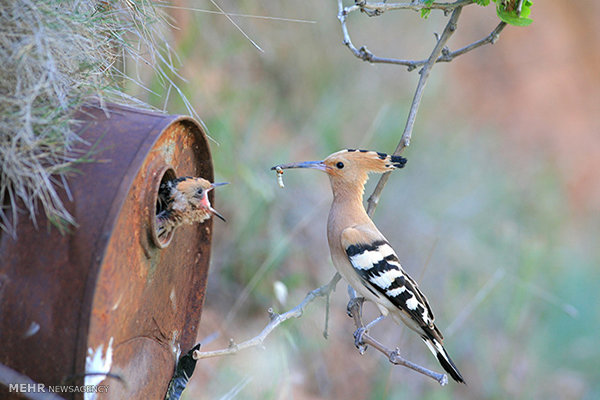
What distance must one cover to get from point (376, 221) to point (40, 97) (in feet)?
15.6

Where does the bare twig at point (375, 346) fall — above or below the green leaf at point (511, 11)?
below

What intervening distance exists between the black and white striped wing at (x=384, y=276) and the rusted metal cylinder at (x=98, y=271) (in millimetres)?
955

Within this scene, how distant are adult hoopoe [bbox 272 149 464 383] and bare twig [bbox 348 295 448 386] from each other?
133mm

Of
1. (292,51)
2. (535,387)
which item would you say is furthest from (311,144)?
(535,387)

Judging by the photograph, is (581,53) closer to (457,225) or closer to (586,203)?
(586,203)

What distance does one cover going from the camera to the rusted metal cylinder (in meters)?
1.62

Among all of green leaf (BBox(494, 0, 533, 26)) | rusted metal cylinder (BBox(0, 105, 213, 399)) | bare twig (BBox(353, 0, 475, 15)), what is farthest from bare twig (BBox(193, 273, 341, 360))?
→ green leaf (BBox(494, 0, 533, 26))

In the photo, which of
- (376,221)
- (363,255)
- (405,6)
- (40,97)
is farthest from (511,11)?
(376,221)

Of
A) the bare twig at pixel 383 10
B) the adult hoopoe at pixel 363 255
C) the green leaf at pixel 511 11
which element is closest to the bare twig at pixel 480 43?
the bare twig at pixel 383 10

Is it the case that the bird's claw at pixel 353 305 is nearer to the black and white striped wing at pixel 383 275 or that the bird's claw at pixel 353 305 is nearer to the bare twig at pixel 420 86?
the black and white striped wing at pixel 383 275

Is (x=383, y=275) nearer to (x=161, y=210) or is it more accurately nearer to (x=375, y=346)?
(x=375, y=346)

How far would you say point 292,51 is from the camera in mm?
6750

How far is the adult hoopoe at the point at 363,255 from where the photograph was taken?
2.73 meters

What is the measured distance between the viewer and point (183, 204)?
2.08m
